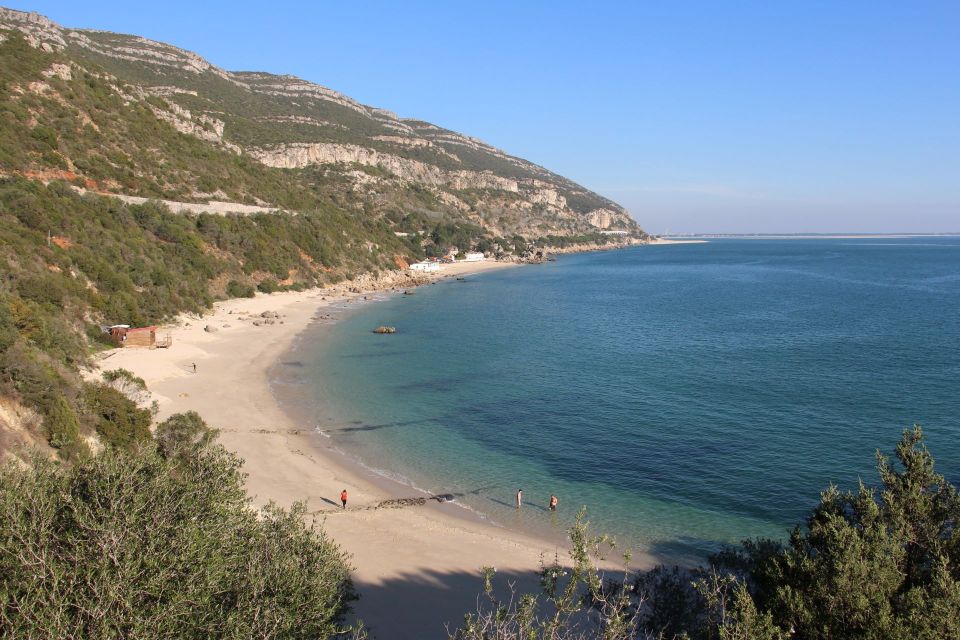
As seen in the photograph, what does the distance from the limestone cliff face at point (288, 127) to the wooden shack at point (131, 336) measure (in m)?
51.2

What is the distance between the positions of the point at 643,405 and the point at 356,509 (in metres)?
17.7

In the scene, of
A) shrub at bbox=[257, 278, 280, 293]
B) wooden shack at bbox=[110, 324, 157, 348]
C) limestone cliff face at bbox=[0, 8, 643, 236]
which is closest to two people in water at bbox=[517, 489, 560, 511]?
wooden shack at bbox=[110, 324, 157, 348]

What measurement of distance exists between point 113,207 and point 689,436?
50.7 meters

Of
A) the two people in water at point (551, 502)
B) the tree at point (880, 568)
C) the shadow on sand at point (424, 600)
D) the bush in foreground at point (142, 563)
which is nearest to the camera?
the bush in foreground at point (142, 563)

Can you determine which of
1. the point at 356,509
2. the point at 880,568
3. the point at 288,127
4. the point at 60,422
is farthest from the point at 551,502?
the point at 288,127

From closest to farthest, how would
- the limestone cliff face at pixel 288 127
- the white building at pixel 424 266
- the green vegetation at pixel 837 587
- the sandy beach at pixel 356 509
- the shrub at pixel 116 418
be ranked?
the green vegetation at pixel 837 587, the sandy beach at pixel 356 509, the shrub at pixel 116 418, the white building at pixel 424 266, the limestone cliff face at pixel 288 127

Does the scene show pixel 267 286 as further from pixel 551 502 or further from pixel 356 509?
pixel 551 502

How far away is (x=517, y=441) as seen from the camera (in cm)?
2819

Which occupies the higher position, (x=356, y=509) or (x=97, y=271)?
(x=97, y=271)

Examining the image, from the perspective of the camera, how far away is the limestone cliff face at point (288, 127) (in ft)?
349

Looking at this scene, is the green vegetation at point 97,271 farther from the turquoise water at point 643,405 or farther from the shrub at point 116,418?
the turquoise water at point 643,405

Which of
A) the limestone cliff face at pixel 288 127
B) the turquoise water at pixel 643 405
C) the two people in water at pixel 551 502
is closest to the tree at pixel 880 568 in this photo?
the turquoise water at pixel 643 405

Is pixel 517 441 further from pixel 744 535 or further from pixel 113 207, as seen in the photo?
pixel 113 207

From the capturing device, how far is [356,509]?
21000mm
